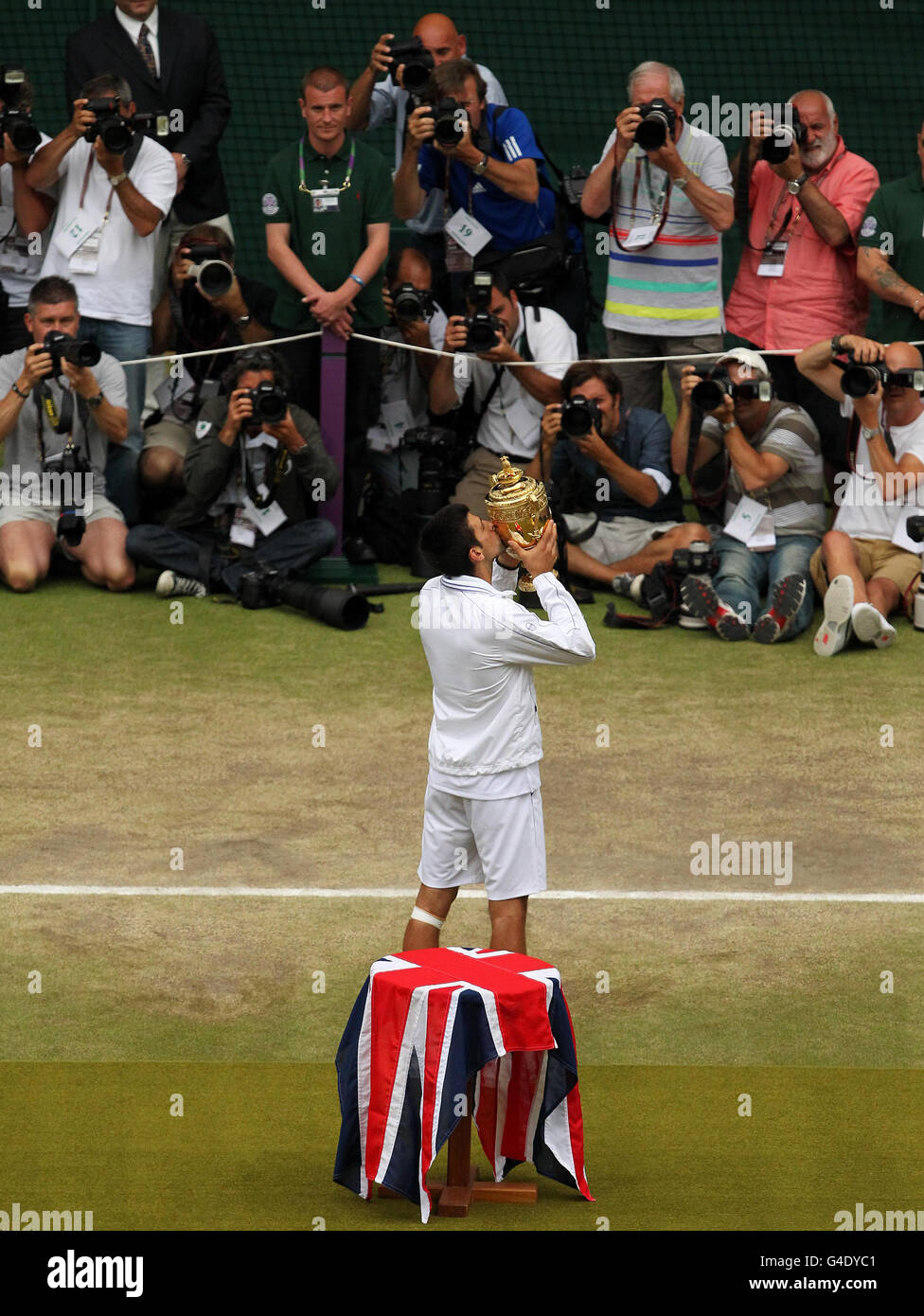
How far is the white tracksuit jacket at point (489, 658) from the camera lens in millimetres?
5414

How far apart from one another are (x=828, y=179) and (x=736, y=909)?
5145 millimetres

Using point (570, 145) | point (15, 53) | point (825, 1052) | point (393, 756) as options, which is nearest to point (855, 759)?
point (393, 756)

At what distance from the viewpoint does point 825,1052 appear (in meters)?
5.76

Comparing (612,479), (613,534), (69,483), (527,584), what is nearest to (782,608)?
(613,534)

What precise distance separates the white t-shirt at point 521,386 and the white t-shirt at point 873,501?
1.64m

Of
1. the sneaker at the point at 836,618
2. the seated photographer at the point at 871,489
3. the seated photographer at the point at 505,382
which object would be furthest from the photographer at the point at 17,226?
the sneaker at the point at 836,618

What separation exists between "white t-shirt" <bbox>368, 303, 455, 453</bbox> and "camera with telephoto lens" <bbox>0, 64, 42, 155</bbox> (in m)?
2.21

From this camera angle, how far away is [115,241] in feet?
33.8

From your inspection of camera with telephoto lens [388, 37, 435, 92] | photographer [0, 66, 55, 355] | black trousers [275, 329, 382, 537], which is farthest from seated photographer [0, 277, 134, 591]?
camera with telephoto lens [388, 37, 435, 92]

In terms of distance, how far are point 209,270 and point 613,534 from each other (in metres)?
2.67

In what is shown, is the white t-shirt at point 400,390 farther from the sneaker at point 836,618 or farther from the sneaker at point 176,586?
the sneaker at point 836,618

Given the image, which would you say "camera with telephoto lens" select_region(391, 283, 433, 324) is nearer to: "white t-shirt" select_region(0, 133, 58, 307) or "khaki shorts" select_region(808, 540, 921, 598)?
"white t-shirt" select_region(0, 133, 58, 307)

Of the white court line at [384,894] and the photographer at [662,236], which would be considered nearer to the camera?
the white court line at [384,894]

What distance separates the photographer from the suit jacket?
1062 centimetres
